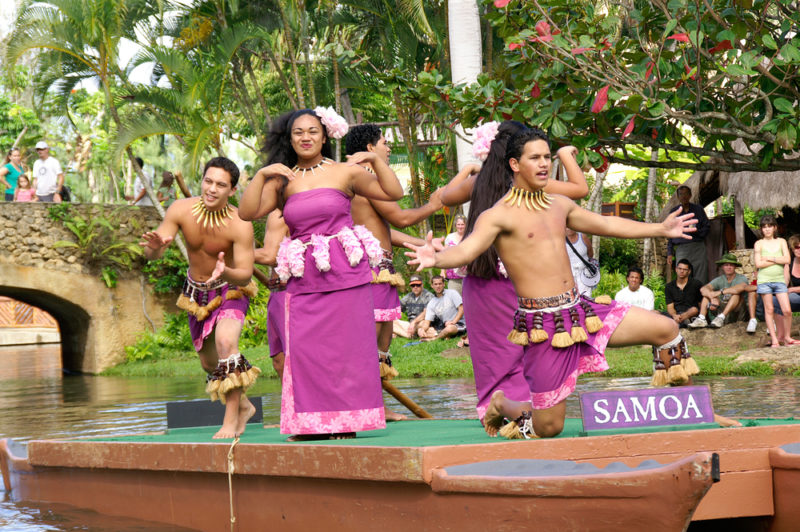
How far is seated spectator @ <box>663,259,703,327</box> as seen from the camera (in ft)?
40.0

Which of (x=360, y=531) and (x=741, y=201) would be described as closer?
(x=360, y=531)

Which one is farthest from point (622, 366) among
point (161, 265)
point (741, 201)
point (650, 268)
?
point (161, 265)

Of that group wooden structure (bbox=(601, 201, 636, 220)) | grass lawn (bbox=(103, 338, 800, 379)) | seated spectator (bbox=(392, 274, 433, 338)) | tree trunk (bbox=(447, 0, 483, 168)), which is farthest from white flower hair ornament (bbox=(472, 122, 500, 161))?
wooden structure (bbox=(601, 201, 636, 220))

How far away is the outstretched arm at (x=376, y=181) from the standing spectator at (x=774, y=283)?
695 centimetres

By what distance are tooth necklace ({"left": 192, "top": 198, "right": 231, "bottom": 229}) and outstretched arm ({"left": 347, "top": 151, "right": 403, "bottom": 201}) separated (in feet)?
2.91

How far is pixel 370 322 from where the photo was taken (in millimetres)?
5160

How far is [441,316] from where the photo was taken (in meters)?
14.4

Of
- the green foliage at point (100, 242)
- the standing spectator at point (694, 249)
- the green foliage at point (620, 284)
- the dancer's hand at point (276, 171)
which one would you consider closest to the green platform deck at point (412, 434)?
the dancer's hand at point (276, 171)

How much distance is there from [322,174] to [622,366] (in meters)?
6.57

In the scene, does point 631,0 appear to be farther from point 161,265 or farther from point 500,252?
point 500,252

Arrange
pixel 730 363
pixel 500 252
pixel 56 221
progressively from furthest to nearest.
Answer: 1. pixel 56 221
2. pixel 730 363
3. pixel 500 252

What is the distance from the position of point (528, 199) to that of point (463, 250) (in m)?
0.45

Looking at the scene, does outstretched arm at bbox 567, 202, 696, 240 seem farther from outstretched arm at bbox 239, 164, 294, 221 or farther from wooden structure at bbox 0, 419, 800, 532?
outstretched arm at bbox 239, 164, 294, 221

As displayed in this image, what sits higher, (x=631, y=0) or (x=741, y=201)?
(x=631, y=0)
